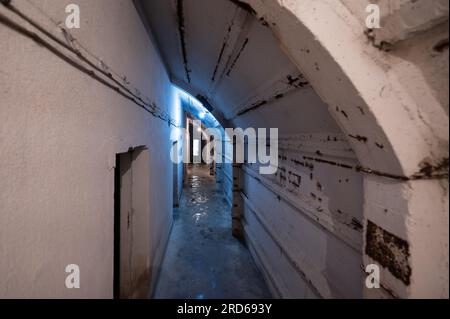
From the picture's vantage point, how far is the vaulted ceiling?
1.57m

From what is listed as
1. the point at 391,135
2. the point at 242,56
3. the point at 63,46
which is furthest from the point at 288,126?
the point at 63,46

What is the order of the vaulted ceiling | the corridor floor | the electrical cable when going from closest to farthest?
1. the electrical cable
2. the vaulted ceiling
3. the corridor floor

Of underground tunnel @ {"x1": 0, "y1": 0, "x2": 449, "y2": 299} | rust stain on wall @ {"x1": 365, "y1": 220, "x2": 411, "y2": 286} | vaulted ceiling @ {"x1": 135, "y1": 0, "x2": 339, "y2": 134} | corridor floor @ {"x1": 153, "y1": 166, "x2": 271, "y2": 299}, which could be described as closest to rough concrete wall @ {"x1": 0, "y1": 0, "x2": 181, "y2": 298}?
underground tunnel @ {"x1": 0, "y1": 0, "x2": 449, "y2": 299}

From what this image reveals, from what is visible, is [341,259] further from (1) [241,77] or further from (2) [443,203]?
(1) [241,77]

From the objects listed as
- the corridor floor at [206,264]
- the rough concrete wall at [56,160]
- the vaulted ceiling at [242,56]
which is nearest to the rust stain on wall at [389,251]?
the vaulted ceiling at [242,56]

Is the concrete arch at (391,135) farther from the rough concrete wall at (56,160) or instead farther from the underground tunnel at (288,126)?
the rough concrete wall at (56,160)

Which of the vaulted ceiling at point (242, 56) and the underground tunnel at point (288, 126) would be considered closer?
the underground tunnel at point (288, 126)

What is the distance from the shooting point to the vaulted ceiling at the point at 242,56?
157cm

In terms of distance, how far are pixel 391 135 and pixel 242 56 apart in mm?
1576

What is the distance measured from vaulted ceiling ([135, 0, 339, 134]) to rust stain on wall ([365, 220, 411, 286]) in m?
0.74

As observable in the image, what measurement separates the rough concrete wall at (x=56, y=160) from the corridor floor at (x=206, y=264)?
6.32ft

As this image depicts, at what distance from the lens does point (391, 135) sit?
818 millimetres

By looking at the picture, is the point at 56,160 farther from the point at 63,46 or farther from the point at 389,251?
the point at 389,251

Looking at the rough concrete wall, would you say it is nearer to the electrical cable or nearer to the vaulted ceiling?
the electrical cable
